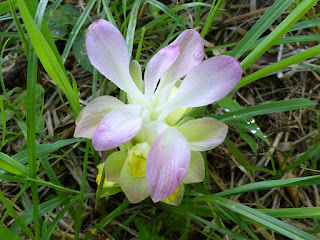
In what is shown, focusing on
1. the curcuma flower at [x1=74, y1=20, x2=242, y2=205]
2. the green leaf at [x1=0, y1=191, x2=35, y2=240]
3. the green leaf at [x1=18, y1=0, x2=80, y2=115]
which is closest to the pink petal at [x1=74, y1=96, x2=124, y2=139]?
the curcuma flower at [x1=74, y1=20, x2=242, y2=205]

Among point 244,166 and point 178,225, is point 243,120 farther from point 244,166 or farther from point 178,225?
point 178,225

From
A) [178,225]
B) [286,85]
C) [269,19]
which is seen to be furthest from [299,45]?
[178,225]

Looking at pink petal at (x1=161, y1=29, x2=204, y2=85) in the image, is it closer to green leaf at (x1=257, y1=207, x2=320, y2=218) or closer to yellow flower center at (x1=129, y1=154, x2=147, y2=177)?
yellow flower center at (x1=129, y1=154, x2=147, y2=177)

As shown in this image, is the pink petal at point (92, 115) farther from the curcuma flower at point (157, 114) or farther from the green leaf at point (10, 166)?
the green leaf at point (10, 166)

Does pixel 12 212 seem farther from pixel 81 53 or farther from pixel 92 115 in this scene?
pixel 81 53

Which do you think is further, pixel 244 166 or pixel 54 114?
pixel 54 114

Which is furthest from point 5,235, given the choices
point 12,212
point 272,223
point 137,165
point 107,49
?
point 272,223

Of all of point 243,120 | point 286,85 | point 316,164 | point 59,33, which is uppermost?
point 59,33

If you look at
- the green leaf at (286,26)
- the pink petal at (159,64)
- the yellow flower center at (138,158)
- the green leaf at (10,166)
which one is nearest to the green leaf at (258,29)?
the green leaf at (286,26)
